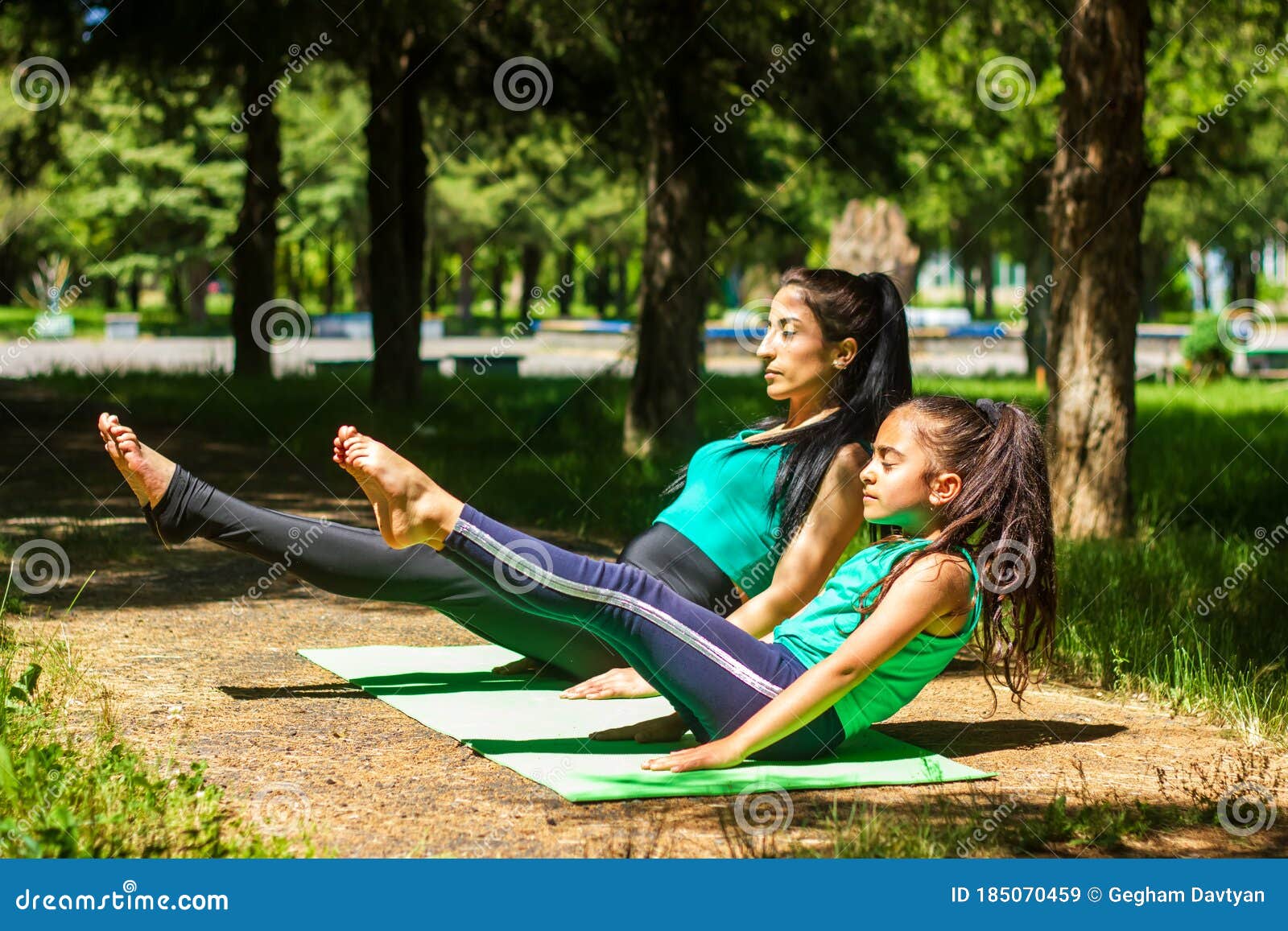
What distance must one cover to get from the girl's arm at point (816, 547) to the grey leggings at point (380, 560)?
289mm

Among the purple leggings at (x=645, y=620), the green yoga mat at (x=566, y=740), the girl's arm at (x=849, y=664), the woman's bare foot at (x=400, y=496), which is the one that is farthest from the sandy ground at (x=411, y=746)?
the woman's bare foot at (x=400, y=496)

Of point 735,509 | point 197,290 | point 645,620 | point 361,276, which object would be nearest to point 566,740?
point 645,620

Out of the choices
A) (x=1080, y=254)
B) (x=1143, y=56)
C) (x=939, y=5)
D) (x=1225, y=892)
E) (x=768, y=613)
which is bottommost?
(x=1225, y=892)

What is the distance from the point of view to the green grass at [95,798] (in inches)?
128

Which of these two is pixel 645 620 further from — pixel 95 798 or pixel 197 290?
pixel 197 290

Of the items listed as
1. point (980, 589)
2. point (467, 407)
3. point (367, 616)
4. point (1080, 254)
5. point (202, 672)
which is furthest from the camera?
point (467, 407)

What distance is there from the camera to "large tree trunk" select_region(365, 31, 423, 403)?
1606 centimetres

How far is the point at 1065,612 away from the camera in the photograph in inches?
249

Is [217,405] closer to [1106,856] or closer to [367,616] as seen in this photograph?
[367,616]

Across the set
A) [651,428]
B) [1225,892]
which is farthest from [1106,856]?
[651,428]

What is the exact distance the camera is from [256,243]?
20.1 m

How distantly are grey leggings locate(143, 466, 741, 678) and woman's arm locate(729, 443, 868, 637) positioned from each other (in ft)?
0.99

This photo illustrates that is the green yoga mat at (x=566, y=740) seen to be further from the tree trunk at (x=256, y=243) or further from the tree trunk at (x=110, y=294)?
the tree trunk at (x=110, y=294)

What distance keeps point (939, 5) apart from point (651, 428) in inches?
200
